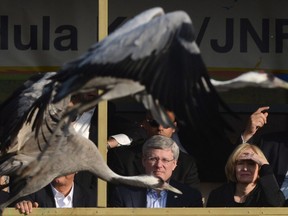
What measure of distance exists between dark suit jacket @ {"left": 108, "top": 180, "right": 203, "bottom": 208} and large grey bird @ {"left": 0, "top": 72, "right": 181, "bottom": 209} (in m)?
0.38

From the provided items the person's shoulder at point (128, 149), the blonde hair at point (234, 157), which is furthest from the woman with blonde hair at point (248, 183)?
the person's shoulder at point (128, 149)

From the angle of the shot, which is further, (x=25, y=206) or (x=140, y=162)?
(x=140, y=162)

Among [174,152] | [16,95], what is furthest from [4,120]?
[174,152]

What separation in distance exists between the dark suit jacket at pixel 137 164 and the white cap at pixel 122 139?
30cm

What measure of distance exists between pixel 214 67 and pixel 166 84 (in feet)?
14.0

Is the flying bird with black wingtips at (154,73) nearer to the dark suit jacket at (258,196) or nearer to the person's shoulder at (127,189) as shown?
the person's shoulder at (127,189)

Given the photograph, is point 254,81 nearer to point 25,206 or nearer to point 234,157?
point 234,157

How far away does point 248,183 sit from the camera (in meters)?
10.9

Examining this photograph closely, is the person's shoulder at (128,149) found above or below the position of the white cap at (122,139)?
below

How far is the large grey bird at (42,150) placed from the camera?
1022 cm

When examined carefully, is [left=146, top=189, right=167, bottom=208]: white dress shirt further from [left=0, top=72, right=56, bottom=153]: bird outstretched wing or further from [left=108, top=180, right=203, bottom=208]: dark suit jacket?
[left=0, top=72, right=56, bottom=153]: bird outstretched wing

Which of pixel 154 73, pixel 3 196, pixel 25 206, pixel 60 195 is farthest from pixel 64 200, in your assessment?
pixel 154 73

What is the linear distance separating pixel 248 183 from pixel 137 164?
3.34ft

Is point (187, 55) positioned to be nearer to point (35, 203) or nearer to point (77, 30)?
point (35, 203)
